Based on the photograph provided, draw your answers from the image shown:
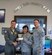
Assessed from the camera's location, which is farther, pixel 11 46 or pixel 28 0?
pixel 28 0

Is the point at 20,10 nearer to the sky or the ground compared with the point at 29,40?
nearer to the sky

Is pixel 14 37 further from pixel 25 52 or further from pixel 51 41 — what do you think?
pixel 51 41

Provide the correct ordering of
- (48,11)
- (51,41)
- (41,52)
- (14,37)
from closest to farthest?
(41,52)
(14,37)
(51,41)
(48,11)

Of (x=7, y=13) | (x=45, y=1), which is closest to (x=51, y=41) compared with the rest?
(x=45, y=1)

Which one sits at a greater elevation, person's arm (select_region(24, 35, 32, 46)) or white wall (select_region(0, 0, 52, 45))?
white wall (select_region(0, 0, 52, 45))

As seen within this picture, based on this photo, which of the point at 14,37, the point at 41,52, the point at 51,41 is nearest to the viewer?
the point at 41,52

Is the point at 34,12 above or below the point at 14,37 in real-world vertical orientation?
above

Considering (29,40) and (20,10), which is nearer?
(29,40)

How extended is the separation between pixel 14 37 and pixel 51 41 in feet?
5.25

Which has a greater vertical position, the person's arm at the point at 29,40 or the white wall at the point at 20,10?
the white wall at the point at 20,10

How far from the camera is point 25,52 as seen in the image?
3965mm

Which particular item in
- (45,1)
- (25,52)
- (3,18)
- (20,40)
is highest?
(45,1)

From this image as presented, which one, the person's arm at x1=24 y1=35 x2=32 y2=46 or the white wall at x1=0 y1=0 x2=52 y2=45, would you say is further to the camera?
the white wall at x1=0 y1=0 x2=52 y2=45

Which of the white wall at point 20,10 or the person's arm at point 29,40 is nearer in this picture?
the person's arm at point 29,40
